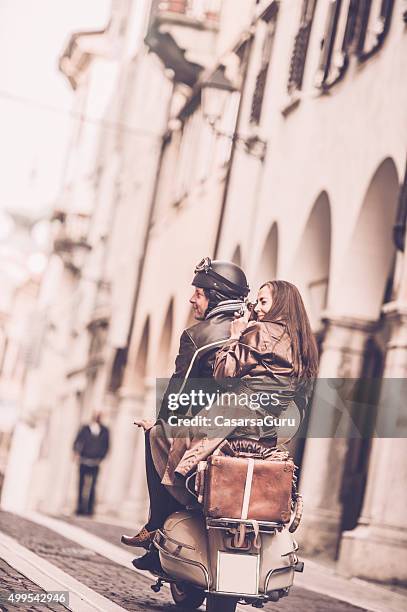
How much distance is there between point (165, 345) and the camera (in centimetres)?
2903

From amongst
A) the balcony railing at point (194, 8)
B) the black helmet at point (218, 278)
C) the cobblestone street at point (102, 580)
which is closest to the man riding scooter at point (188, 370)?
the black helmet at point (218, 278)

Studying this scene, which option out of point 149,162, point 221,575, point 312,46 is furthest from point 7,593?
point 149,162

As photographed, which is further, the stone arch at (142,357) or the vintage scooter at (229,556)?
the stone arch at (142,357)

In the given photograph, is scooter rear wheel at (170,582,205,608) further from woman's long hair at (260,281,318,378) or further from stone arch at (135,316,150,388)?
stone arch at (135,316,150,388)

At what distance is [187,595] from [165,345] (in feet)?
68.4

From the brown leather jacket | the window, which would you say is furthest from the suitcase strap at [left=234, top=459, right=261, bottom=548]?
the window

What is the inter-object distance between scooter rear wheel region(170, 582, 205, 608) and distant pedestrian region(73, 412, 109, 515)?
1838 cm

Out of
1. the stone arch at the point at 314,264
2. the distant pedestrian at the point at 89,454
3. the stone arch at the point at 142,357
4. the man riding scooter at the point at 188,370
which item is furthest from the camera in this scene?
the stone arch at the point at 142,357

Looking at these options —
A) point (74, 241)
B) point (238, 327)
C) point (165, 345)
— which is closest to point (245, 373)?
point (238, 327)

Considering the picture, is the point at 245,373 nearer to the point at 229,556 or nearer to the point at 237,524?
the point at 237,524

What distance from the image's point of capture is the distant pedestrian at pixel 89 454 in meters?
26.7

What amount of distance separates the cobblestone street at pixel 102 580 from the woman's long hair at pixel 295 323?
148 cm

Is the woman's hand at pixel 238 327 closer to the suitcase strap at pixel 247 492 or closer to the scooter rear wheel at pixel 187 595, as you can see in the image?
the suitcase strap at pixel 247 492

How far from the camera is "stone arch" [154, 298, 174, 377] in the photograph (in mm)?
28359
